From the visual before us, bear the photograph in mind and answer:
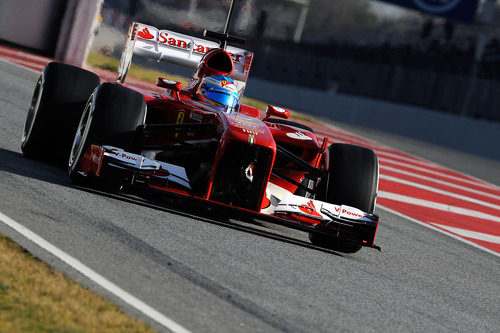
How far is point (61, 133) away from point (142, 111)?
996 mm

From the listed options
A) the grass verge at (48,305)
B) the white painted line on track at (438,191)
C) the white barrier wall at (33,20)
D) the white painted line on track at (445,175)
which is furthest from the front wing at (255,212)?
the white barrier wall at (33,20)

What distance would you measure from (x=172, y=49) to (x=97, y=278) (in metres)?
4.76

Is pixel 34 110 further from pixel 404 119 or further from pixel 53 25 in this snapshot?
pixel 404 119

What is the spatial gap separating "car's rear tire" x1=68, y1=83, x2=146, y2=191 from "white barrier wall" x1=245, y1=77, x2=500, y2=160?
18305mm

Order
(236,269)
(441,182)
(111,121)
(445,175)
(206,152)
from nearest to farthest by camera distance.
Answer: (236,269)
(111,121)
(206,152)
(441,182)
(445,175)

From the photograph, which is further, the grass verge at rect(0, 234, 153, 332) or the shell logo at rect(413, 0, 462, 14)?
the shell logo at rect(413, 0, 462, 14)

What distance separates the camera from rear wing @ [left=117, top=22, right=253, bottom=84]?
28.8 feet

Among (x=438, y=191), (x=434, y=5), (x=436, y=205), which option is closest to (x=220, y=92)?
(x=436, y=205)

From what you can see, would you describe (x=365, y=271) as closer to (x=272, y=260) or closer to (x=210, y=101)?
(x=272, y=260)

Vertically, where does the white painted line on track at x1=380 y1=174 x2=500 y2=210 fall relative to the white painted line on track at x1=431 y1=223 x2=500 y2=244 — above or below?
above

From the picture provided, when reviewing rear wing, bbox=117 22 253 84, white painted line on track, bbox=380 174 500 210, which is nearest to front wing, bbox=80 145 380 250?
rear wing, bbox=117 22 253 84

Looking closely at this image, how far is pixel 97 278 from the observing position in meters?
4.51

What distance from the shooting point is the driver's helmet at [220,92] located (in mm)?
7523

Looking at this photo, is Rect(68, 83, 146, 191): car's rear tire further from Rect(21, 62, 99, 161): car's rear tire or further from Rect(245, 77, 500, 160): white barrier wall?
Rect(245, 77, 500, 160): white barrier wall
